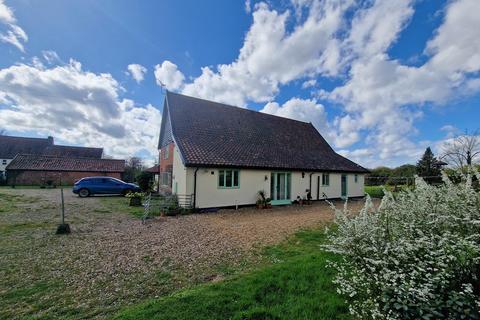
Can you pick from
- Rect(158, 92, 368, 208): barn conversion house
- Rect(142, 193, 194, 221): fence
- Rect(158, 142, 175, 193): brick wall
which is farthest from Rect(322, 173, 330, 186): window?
Rect(158, 142, 175, 193): brick wall

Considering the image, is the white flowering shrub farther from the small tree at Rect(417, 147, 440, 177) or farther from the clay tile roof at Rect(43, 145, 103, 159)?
the clay tile roof at Rect(43, 145, 103, 159)

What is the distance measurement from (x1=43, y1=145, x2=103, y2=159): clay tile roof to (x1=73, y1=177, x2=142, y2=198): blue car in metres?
25.8

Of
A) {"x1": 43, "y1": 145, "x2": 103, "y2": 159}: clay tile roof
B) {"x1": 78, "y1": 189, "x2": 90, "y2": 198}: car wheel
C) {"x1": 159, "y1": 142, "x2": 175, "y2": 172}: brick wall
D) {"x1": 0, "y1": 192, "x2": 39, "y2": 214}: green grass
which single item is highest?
{"x1": 43, "y1": 145, "x2": 103, "y2": 159}: clay tile roof

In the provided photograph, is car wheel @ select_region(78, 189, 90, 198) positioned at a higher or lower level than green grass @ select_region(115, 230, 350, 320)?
higher

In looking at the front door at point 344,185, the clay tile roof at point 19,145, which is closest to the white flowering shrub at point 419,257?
the front door at point 344,185

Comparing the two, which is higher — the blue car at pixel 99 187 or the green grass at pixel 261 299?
the blue car at pixel 99 187

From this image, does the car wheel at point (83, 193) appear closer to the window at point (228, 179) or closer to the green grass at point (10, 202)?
the green grass at point (10, 202)

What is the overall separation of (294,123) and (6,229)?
18.7 metres

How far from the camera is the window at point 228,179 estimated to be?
37.9 ft

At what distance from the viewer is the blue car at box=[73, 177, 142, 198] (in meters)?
16.1

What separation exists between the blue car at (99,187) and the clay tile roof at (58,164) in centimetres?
1264

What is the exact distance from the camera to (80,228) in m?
7.29

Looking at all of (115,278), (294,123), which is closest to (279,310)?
(115,278)

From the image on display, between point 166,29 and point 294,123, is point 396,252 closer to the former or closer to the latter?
point 166,29
